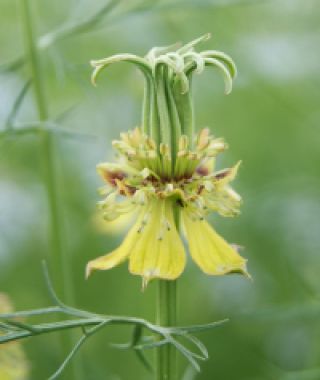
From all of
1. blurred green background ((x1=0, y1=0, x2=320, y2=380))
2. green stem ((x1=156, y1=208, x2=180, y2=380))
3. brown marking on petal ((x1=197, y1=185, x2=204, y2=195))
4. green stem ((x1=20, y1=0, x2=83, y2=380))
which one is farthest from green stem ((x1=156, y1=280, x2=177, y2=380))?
Result: blurred green background ((x1=0, y1=0, x2=320, y2=380))

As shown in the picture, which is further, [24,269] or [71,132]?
[24,269]

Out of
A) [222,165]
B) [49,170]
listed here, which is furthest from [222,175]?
[222,165]

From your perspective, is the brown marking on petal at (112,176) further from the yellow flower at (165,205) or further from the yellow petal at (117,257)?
the yellow petal at (117,257)

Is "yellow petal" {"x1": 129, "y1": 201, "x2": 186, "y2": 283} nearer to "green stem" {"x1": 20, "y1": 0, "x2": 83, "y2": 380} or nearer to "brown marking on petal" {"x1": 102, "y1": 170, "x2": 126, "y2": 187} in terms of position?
"brown marking on petal" {"x1": 102, "y1": 170, "x2": 126, "y2": 187}

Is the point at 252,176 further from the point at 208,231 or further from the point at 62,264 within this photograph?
the point at 208,231

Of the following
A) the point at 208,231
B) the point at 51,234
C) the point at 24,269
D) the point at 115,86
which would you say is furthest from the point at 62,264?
the point at 115,86

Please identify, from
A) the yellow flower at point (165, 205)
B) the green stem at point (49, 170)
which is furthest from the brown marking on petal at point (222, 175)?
the green stem at point (49, 170)
